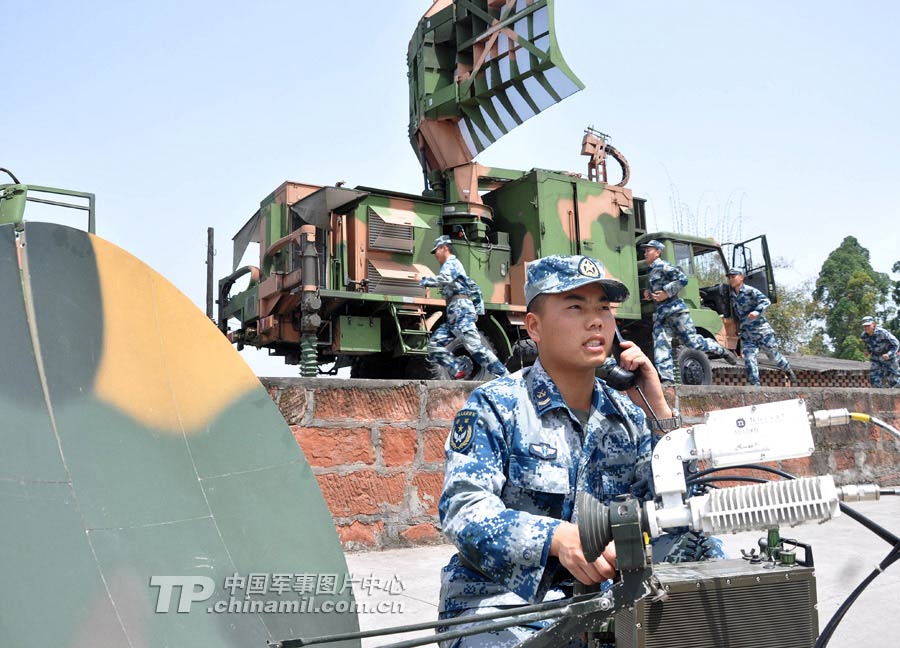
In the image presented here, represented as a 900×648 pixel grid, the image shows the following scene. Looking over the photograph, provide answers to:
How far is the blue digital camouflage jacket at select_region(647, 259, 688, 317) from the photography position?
1032cm

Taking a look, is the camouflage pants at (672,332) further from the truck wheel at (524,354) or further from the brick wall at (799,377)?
the truck wheel at (524,354)

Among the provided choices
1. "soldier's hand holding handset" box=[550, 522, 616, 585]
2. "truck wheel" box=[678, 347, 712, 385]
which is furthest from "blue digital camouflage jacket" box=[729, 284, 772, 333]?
"soldier's hand holding handset" box=[550, 522, 616, 585]

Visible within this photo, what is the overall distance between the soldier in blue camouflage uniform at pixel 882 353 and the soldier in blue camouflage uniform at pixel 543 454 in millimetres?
13541

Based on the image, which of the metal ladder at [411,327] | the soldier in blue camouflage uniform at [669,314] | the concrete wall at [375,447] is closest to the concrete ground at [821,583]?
the concrete wall at [375,447]

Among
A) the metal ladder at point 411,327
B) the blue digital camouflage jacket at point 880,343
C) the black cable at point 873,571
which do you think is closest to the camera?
the black cable at point 873,571

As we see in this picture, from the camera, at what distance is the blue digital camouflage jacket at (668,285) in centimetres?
1032

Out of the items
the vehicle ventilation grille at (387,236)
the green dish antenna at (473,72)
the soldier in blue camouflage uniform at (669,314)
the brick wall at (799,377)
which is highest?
the green dish antenna at (473,72)

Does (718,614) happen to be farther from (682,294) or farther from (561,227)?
(682,294)

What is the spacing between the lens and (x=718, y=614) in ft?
5.24

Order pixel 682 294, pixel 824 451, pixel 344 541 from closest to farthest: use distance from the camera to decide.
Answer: pixel 344 541 → pixel 824 451 → pixel 682 294

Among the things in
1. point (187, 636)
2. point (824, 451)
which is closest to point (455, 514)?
point (187, 636)

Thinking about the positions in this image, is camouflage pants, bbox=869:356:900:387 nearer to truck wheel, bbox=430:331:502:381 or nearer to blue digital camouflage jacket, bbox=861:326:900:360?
blue digital camouflage jacket, bbox=861:326:900:360

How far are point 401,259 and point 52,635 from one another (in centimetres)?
844

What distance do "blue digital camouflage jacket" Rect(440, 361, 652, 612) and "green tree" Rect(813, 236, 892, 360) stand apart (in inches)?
1520
